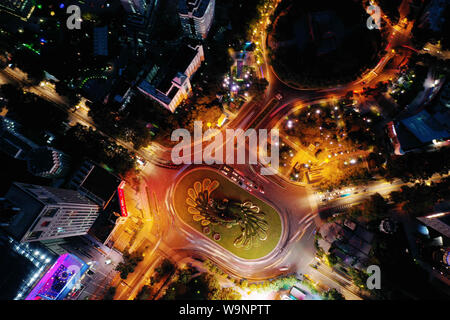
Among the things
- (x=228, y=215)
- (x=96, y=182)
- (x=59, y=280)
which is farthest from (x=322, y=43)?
(x=59, y=280)

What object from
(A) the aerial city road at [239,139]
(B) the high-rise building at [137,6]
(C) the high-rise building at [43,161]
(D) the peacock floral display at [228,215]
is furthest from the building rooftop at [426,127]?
(C) the high-rise building at [43,161]

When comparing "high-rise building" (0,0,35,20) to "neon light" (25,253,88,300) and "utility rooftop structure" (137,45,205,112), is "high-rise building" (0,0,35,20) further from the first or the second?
→ "neon light" (25,253,88,300)

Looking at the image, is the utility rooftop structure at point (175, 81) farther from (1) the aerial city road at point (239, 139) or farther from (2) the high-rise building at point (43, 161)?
(2) the high-rise building at point (43, 161)

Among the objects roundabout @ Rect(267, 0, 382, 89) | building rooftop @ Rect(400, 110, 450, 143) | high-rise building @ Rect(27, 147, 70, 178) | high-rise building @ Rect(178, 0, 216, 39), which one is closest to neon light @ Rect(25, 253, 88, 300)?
high-rise building @ Rect(27, 147, 70, 178)

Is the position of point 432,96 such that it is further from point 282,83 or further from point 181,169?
point 181,169

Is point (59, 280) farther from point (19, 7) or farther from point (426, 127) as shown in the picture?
point (426, 127)
